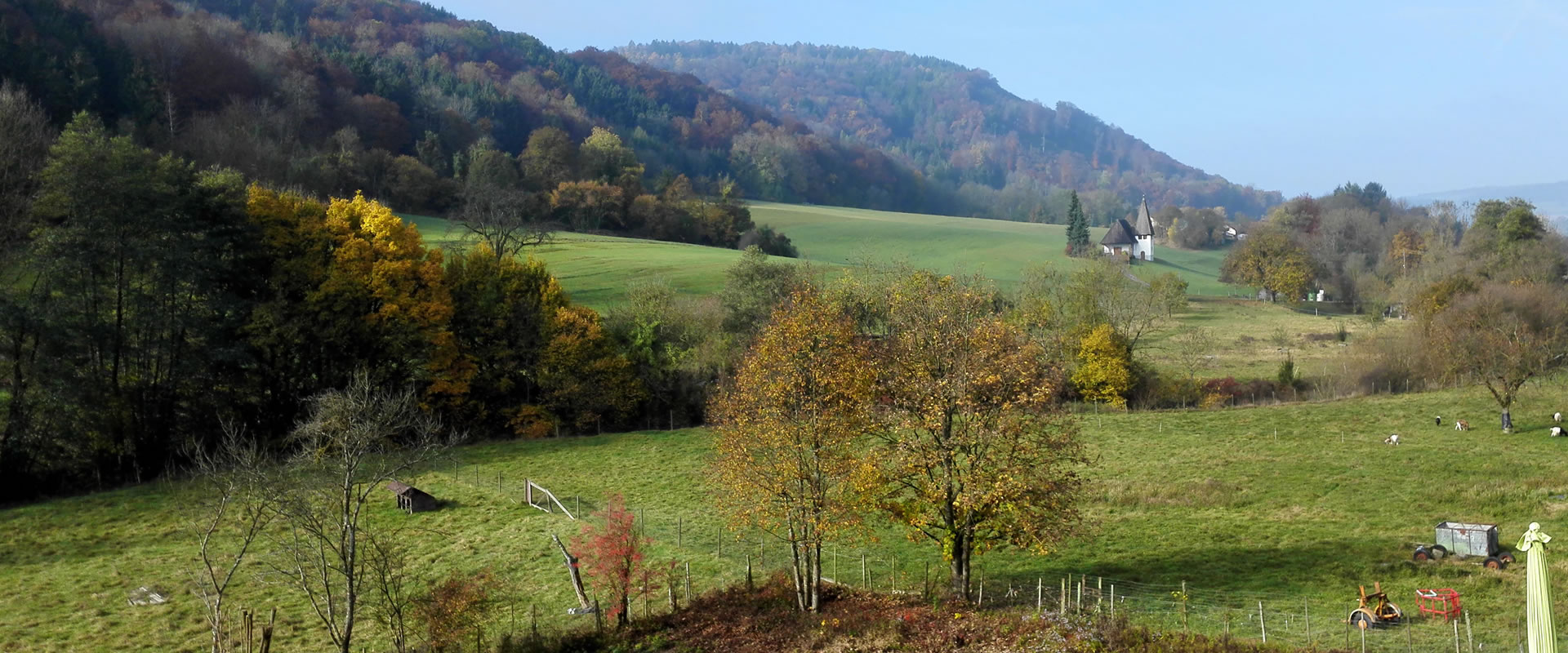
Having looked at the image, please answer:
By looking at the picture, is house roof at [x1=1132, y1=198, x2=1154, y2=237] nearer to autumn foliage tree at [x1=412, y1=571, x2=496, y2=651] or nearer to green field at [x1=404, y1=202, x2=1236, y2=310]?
green field at [x1=404, y1=202, x2=1236, y2=310]

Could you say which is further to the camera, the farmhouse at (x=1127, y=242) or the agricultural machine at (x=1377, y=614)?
the farmhouse at (x=1127, y=242)

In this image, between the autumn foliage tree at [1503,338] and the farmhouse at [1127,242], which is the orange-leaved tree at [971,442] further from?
the farmhouse at [1127,242]

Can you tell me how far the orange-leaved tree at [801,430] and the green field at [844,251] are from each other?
41222 mm

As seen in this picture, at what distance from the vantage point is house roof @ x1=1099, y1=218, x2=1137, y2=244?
395ft

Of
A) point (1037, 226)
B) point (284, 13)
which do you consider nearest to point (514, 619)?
point (1037, 226)

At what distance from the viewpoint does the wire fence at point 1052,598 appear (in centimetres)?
2047

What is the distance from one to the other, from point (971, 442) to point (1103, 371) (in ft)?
103

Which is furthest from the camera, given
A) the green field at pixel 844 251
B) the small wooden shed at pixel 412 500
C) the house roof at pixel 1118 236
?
the house roof at pixel 1118 236

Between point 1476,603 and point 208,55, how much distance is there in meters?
101

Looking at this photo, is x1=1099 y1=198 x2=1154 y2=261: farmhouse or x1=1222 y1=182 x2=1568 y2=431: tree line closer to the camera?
x1=1222 y1=182 x2=1568 y2=431: tree line

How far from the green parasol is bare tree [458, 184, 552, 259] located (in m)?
57.7

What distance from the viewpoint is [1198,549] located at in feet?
94.8

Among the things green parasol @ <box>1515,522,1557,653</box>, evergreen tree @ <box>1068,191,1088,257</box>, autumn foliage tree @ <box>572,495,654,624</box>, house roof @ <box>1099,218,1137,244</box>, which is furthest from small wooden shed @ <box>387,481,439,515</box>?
house roof @ <box>1099,218,1137,244</box>

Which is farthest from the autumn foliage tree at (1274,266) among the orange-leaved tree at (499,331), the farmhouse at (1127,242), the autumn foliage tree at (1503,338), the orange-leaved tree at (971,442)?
the orange-leaved tree at (971,442)
